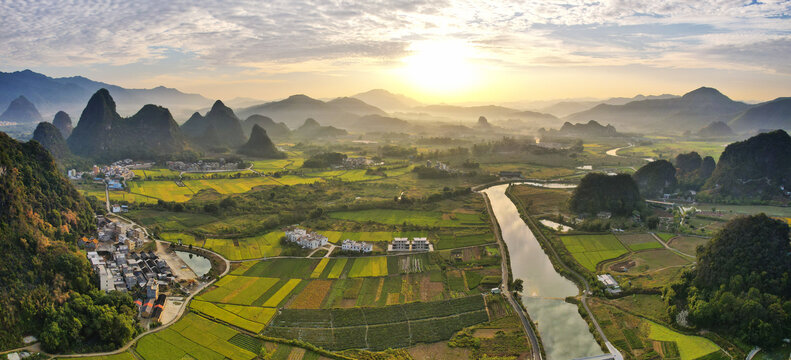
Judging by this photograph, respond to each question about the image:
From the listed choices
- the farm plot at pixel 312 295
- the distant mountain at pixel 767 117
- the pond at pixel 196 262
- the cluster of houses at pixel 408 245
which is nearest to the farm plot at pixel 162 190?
the pond at pixel 196 262

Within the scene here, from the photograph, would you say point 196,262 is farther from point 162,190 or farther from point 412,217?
point 162,190

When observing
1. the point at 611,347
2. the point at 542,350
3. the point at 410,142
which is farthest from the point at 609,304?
the point at 410,142

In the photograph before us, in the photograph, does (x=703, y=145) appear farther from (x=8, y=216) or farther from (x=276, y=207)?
(x=8, y=216)

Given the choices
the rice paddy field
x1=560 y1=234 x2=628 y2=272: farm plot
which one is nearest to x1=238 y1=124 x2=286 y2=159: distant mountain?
x1=560 y1=234 x2=628 y2=272: farm plot

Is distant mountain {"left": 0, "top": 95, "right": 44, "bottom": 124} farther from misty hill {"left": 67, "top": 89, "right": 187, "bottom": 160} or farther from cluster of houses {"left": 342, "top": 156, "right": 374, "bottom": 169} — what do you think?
cluster of houses {"left": 342, "top": 156, "right": 374, "bottom": 169}

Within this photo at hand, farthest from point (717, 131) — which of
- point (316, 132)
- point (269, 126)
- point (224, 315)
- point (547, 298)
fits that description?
point (224, 315)

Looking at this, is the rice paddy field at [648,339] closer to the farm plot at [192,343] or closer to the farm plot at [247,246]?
the farm plot at [192,343]

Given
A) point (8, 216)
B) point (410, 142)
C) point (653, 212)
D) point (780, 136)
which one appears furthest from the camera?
point (410, 142)
